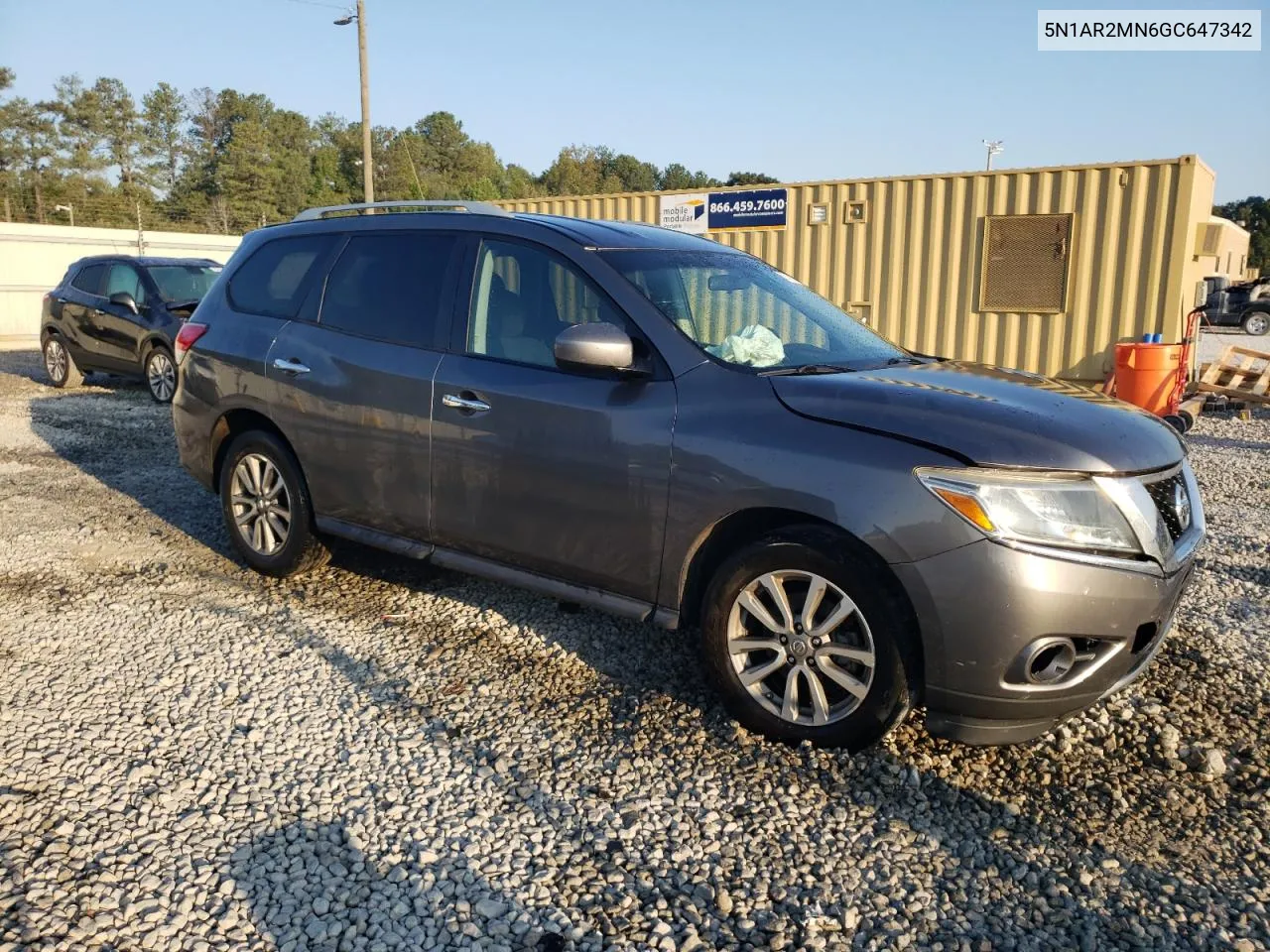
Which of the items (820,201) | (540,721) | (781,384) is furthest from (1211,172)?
(540,721)

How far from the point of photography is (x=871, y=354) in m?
4.00

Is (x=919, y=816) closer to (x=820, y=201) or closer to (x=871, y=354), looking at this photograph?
(x=871, y=354)

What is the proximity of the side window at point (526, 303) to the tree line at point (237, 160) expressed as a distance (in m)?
38.5

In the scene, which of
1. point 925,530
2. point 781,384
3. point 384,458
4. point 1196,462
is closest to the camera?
point 925,530

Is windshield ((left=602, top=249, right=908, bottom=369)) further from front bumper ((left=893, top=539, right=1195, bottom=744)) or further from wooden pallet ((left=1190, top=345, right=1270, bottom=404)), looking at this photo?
wooden pallet ((left=1190, top=345, right=1270, bottom=404))

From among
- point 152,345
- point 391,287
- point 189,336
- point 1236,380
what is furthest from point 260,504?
point 1236,380

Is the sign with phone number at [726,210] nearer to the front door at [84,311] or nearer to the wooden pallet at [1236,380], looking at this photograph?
the wooden pallet at [1236,380]

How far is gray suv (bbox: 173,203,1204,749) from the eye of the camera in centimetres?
287

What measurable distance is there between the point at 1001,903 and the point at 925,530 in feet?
3.40

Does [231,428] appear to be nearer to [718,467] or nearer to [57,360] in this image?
[718,467]

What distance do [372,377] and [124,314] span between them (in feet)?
29.4

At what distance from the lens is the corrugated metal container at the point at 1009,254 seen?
409 inches

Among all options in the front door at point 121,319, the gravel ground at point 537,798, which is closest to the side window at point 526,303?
the gravel ground at point 537,798

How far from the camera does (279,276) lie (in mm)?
5043
